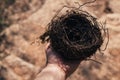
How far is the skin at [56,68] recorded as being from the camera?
290cm

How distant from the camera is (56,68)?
9.73ft

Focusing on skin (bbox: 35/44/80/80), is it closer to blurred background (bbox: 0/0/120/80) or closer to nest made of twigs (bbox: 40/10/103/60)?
nest made of twigs (bbox: 40/10/103/60)

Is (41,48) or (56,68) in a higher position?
(56,68)

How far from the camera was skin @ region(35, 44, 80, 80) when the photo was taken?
2.90 meters

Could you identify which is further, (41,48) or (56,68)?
(41,48)

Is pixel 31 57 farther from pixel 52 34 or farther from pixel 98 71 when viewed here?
pixel 52 34

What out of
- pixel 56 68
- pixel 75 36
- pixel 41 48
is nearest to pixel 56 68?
pixel 56 68

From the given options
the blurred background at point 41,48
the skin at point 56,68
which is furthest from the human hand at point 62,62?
the blurred background at point 41,48

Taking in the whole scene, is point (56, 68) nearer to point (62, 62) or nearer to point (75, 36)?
point (62, 62)

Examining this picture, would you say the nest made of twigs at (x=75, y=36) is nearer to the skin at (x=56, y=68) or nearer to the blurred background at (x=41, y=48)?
the skin at (x=56, y=68)

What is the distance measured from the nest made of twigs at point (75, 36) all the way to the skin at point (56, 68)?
0.18ft

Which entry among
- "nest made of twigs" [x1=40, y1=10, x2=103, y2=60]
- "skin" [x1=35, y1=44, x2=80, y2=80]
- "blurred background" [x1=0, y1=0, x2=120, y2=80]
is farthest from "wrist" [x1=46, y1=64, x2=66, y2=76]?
"blurred background" [x1=0, y1=0, x2=120, y2=80]

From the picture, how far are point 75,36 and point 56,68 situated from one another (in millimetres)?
363

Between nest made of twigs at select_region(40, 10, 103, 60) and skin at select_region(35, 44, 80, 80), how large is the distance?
56 millimetres
